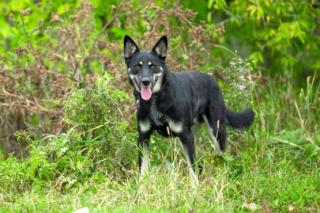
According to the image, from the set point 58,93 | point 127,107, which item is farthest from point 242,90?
point 58,93

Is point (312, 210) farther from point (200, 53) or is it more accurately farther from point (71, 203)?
point (200, 53)

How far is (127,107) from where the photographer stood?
9891 millimetres

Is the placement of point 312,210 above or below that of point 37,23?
below

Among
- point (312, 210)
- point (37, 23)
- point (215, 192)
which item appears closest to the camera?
point (312, 210)

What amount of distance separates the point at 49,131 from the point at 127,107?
1191 millimetres

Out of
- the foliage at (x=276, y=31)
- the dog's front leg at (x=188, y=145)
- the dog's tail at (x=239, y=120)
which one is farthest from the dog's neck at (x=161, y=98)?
the foliage at (x=276, y=31)

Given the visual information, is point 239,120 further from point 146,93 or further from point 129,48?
point 129,48

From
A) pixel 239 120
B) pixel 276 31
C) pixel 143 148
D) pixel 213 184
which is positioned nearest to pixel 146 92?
pixel 143 148

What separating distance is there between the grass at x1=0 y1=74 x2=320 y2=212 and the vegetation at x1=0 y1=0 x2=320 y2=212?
2 cm

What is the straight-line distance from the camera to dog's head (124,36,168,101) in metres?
8.14

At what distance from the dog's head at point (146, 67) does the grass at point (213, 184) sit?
0.71 meters

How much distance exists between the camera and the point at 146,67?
8.20m

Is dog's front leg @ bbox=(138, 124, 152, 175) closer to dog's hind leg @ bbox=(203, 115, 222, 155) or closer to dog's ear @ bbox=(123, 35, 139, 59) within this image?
dog's ear @ bbox=(123, 35, 139, 59)

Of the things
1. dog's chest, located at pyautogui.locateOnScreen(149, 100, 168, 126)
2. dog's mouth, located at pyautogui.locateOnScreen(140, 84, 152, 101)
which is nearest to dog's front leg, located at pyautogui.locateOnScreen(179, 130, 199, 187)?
dog's chest, located at pyautogui.locateOnScreen(149, 100, 168, 126)
